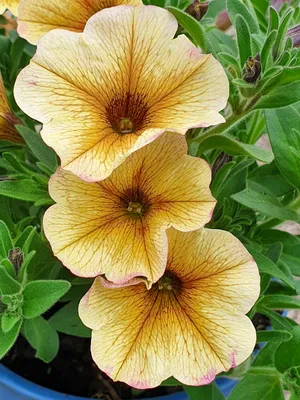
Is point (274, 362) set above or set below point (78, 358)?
above

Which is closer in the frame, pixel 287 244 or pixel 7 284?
pixel 7 284

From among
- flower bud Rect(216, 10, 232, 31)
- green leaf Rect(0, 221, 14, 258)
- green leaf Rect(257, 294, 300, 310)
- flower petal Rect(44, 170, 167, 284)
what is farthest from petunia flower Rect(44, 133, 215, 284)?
flower bud Rect(216, 10, 232, 31)

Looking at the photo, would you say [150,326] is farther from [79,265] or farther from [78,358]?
[78,358]

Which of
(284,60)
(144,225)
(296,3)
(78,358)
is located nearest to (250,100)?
(284,60)

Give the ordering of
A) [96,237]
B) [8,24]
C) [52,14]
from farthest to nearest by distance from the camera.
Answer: [8,24]
[52,14]
[96,237]

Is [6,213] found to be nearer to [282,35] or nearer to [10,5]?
[10,5]

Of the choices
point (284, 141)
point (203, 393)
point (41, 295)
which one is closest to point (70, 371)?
point (203, 393)

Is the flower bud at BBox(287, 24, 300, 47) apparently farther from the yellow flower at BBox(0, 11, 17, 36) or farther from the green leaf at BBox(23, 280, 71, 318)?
the yellow flower at BBox(0, 11, 17, 36)
